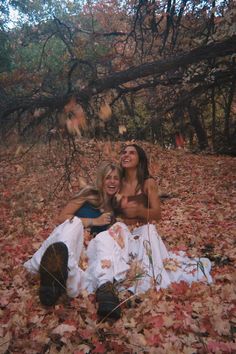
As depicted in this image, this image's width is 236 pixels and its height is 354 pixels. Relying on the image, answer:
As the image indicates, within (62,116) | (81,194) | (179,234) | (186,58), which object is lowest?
(179,234)

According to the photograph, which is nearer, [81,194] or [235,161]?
[81,194]

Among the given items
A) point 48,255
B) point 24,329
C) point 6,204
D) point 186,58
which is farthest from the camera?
point 6,204

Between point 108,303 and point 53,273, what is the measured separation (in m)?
0.53

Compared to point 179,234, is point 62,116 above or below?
above

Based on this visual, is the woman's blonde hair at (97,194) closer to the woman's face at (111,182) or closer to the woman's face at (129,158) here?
the woman's face at (111,182)

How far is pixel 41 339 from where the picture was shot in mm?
2898

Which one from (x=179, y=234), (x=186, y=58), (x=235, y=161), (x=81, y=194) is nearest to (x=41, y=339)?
(x=81, y=194)

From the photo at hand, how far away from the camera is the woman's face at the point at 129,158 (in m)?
4.61

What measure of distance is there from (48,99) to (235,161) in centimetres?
948

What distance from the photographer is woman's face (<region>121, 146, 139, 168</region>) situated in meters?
4.61

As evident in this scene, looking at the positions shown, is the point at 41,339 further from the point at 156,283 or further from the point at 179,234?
the point at 179,234

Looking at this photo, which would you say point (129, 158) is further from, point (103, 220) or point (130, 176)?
point (103, 220)

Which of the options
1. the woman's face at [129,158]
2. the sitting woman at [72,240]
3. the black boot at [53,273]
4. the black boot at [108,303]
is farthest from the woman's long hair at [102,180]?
the black boot at [108,303]

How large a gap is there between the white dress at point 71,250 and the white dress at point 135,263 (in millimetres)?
122
